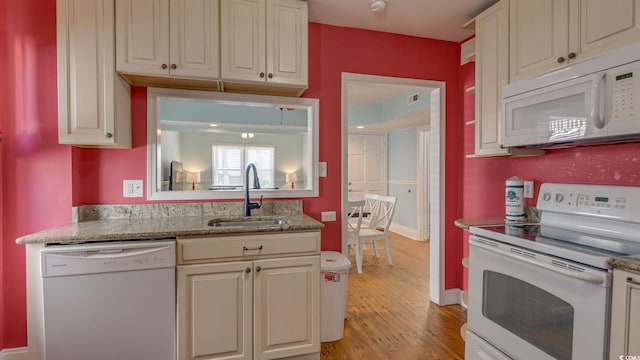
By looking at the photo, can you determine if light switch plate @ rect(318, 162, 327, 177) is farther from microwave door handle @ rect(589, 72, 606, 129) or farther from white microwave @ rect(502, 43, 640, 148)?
microwave door handle @ rect(589, 72, 606, 129)

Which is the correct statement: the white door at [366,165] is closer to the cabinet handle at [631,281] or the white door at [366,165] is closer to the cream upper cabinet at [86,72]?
the cream upper cabinet at [86,72]

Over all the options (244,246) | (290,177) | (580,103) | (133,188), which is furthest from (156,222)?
(580,103)

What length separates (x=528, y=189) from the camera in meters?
2.11

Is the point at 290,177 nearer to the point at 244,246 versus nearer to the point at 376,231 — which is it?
the point at 244,246

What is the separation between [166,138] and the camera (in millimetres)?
2395

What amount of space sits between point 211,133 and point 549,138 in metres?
2.73

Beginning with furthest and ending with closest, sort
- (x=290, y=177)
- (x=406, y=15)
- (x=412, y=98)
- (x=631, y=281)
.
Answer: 1. (x=412, y=98)
2. (x=290, y=177)
3. (x=406, y=15)
4. (x=631, y=281)

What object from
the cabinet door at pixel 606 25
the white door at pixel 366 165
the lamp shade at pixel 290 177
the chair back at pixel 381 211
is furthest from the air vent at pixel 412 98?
the cabinet door at pixel 606 25

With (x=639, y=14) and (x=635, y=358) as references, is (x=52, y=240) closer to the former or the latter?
(x=635, y=358)

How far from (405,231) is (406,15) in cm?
431

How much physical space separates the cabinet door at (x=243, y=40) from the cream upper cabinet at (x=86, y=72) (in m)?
0.66

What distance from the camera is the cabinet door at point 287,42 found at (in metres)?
2.04

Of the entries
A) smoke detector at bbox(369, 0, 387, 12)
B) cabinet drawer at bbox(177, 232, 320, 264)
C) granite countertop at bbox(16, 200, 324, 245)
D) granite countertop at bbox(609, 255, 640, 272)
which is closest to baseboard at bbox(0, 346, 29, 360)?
granite countertop at bbox(16, 200, 324, 245)

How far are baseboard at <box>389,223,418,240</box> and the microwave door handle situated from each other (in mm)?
4355
